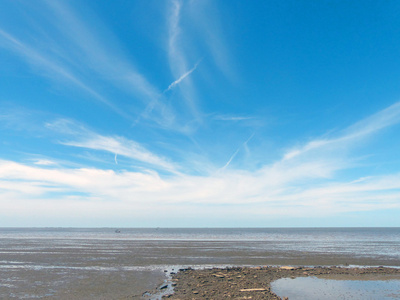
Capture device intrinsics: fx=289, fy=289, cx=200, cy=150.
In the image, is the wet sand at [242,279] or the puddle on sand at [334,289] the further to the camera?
the puddle on sand at [334,289]

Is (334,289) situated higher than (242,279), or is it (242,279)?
(242,279)

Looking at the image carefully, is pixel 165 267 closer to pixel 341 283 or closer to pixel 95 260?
pixel 95 260

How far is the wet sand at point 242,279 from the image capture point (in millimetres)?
20797

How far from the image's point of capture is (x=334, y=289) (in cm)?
2356

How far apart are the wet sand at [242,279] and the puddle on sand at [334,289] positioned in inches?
49.8

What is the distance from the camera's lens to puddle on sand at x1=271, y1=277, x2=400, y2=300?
21.4m

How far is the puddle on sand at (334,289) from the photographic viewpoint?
21.4 metres

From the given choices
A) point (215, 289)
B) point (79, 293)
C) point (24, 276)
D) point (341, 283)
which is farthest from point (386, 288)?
point (24, 276)

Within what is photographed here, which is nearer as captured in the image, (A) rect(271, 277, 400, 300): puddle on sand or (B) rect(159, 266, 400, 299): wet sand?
(B) rect(159, 266, 400, 299): wet sand

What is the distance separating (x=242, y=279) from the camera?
26078 millimetres

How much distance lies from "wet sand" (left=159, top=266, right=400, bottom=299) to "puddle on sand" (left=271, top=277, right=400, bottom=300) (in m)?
1.26

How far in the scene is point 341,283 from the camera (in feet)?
84.5

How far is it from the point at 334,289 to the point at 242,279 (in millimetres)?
7568

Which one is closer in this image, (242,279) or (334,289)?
(334,289)
